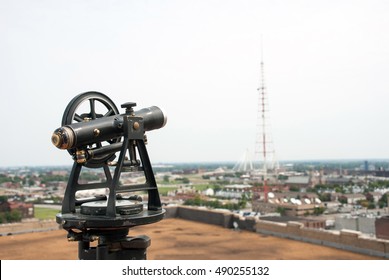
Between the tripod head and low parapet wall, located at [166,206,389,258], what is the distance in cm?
913

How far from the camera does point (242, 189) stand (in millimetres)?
82375

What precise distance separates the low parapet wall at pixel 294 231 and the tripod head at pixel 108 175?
30.0ft

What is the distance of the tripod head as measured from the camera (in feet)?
9.67

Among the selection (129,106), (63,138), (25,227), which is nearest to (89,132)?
(63,138)

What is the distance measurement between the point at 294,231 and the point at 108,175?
1126 cm

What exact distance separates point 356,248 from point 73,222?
10259mm

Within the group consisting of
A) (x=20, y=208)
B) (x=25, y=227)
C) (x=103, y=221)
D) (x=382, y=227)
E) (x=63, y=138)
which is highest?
(x=63, y=138)

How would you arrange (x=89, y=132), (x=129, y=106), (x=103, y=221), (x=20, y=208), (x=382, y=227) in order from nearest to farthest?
(x=103, y=221)
(x=89, y=132)
(x=129, y=106)
(x=382, y=227)
(x=20, y=208)

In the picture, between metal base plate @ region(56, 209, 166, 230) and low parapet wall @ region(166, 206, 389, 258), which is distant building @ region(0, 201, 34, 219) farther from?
metal base plate @ region(56, 209, 166, 230)

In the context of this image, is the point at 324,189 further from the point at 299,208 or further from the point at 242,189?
the point at 299,208

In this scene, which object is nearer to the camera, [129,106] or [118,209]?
[118,209]

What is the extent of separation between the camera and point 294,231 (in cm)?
1382

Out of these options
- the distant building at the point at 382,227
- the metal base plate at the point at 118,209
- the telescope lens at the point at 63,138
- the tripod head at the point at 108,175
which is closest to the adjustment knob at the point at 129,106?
the tripod head at the point at 108,175

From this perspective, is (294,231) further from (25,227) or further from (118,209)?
(118,209)
